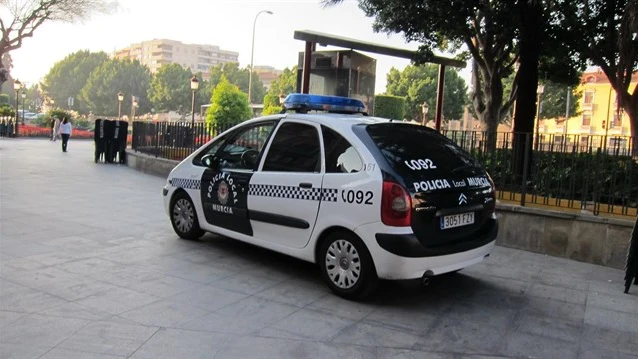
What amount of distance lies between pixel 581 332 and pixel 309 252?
240cm

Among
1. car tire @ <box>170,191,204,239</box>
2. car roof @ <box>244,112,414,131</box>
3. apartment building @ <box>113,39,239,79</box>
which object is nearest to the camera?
car roof @ <box>244,112,414,131</box>

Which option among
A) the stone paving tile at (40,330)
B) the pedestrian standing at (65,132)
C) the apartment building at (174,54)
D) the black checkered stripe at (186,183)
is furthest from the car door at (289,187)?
the apartment building at (174,54)

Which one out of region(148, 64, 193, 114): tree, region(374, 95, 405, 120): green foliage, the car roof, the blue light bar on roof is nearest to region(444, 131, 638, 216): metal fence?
the blue light bar on roof

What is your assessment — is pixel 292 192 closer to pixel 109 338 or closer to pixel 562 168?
pixel 109 338

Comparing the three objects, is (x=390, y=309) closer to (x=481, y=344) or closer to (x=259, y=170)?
(x=481, y=344)

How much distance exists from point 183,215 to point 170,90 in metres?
72.6

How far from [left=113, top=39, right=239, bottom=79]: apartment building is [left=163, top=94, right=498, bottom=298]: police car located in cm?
14437

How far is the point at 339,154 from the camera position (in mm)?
4730

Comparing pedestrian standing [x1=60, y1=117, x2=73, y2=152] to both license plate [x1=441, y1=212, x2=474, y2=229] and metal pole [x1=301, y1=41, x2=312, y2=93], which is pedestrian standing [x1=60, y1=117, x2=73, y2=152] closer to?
metal pole [x1=301, y1=41, x2=312, y2=93]

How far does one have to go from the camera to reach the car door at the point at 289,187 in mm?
4859

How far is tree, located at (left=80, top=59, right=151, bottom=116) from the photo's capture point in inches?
2953

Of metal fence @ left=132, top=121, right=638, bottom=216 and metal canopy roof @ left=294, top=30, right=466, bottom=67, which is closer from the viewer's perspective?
metal fence @ left=132, top=121, right=638, bottom=216

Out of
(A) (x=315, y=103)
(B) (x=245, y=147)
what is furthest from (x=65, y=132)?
(A) (x=315, y=103)

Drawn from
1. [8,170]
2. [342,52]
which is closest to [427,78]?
[342,52]
